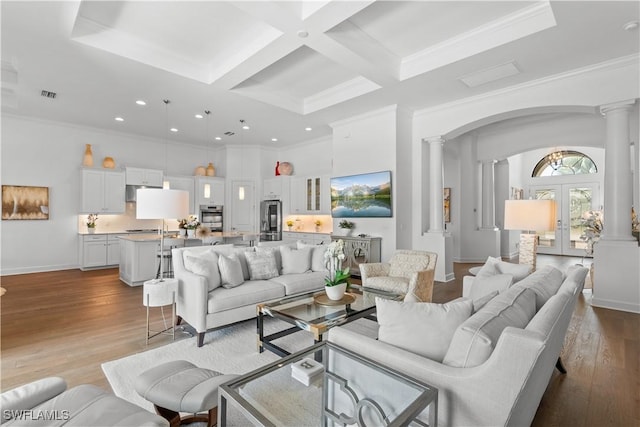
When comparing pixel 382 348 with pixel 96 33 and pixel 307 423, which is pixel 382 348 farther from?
pixel 96 33

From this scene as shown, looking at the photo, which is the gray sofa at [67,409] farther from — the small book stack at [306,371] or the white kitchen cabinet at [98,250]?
the white kitchen cabinet at [98,250]

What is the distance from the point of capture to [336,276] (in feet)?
10.3

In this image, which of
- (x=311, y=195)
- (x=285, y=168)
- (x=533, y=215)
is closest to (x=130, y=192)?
(x=285, y=168)

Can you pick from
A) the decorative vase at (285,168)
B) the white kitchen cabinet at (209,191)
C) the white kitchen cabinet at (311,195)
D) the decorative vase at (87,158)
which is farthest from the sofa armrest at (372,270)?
the decorative vase at (87,158)

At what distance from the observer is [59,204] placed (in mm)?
7102

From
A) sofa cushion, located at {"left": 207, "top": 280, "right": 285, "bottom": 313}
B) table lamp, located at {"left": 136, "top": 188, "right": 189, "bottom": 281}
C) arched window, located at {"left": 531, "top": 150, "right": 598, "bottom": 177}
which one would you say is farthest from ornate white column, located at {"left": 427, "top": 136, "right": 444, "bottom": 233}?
arched window, located at {"left": 531, "top": 150, "right": 598, "bottom": 177}

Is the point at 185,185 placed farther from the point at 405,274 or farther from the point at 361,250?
the point at 405,274

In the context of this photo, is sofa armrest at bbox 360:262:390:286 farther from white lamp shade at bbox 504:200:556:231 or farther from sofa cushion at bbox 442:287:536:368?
sofa cushion at bbox 442:287:536:368

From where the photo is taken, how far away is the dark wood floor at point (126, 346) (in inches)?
86.5

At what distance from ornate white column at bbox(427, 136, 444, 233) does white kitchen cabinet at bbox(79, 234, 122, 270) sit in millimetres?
6712

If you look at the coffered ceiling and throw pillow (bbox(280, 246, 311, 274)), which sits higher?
the coffered ceiling

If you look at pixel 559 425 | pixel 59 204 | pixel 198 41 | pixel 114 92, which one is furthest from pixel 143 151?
pixel 559 425

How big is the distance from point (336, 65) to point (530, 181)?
8.97 meters

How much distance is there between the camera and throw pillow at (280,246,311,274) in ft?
13.9
